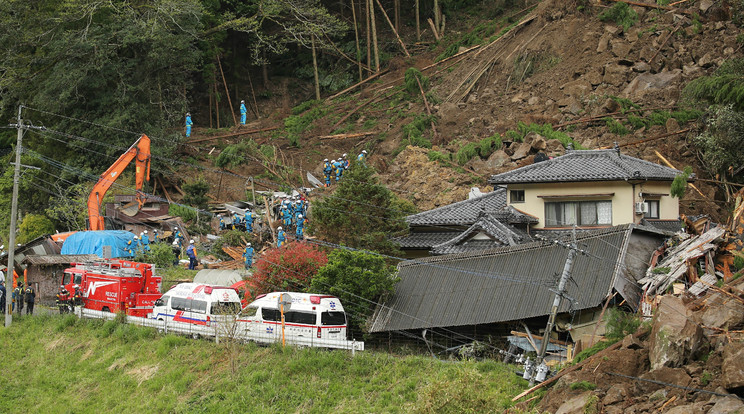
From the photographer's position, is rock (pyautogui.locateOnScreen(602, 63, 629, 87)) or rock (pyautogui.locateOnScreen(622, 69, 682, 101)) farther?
rock (pyautogui.locateOnScreen(602, 63, 629, 87))

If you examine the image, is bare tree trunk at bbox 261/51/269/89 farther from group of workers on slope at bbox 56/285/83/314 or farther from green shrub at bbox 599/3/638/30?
group of workers on slope at bbox 56/285/83/314

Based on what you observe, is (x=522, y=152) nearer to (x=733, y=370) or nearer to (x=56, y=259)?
(x=56, y=259)

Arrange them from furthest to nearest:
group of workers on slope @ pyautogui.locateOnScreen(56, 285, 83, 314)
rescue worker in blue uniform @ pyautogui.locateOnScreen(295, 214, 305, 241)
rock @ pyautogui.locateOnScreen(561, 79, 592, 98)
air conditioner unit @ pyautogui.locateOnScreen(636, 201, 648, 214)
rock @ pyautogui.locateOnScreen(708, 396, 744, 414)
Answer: rock @ pyautogui.locateOnScreen(561, 79, 592, 98) < rescue worker in blue uniform @ pyautogui.locateOnScreen(295, 214, 305, 241) < air conditioner unit @ pyautogui.locateOnScreen(636, 201, 648, 214) < group of workers on slope @ pyautogui.locateOnScreen(56, 285, 83, 314) < rock @ pyautogui.locateOnScreen(708, 396, 744, 414)

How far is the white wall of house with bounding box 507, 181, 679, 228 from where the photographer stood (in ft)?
101

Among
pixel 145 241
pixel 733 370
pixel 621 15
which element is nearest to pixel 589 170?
pixel 733 370

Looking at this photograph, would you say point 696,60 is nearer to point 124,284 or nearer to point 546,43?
point 546,43

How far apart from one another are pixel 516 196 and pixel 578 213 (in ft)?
8.61

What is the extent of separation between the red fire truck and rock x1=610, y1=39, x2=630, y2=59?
2900cm

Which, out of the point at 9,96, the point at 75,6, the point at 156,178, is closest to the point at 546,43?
the point at 156,178

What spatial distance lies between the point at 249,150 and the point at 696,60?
2665cm

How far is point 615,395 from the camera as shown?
16.2 meters

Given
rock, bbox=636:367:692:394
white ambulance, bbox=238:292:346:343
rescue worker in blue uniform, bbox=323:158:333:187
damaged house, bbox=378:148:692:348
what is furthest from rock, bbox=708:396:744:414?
rescue worker in blue uniform, bbox=323:158:333:187

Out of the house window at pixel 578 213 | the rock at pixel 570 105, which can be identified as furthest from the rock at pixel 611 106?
the house window at pixel 578 213

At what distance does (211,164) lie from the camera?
49.1 m
